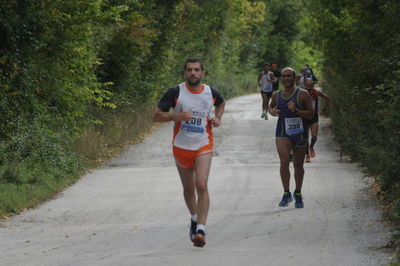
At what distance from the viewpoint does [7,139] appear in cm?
1475

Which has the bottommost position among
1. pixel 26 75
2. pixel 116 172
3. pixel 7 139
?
pixel 116 172

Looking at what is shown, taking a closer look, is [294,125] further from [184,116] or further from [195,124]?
[184,116]

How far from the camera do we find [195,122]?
28.2 ft

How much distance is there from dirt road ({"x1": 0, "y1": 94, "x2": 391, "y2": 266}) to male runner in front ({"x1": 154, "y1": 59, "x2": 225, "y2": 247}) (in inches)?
26.1

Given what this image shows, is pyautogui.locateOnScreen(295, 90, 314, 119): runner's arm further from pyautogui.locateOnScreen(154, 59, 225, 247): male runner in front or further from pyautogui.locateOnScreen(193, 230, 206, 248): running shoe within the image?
pyautogui.locateOnScreen(193, 230, 206, 248): running shoe

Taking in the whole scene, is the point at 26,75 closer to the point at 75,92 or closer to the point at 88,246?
the point at 75,92

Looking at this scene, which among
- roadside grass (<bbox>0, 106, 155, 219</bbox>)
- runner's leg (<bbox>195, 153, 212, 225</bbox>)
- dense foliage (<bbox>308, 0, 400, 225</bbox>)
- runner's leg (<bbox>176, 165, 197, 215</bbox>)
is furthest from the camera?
roadside grass (<bbox>0, 106, 155, 219</bbox>)

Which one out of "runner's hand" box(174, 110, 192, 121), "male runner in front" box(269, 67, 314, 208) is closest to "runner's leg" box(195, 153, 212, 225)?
"runner's hand" box(174, 110, 192, 121)

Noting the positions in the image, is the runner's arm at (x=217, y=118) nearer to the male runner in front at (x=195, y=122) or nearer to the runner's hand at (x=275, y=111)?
the male runner in front at (x=195, y=122)

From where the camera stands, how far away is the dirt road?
811 cm

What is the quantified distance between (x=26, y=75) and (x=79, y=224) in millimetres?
4183

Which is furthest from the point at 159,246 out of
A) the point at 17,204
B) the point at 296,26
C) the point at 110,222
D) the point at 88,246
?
the point at 296,26

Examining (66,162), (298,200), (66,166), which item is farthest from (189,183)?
(66,162)

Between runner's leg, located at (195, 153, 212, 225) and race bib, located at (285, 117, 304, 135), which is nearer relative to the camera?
runner's leg, located at (195, 153, 212, 225)
